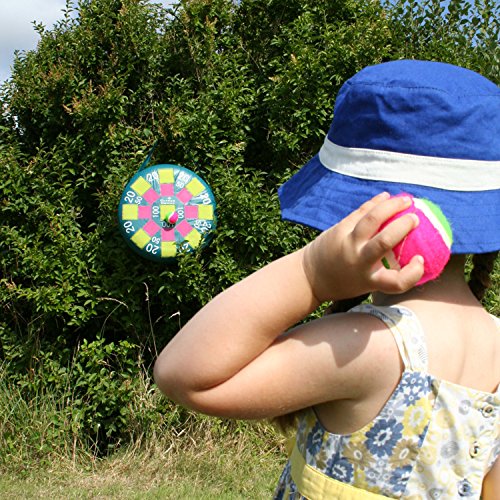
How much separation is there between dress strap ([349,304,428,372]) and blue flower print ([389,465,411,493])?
0.19 metres

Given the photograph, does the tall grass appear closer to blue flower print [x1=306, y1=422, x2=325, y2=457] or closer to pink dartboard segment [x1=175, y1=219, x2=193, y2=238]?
pink dartboard segment [x1=175, y1=219, x2=193, y2=238]

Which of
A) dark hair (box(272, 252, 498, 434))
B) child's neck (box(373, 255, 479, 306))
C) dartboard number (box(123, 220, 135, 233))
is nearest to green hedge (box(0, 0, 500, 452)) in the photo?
dartboard number (box(123, 220, 135, 233))

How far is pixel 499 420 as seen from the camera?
1.42 metres

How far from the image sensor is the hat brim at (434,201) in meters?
1.32

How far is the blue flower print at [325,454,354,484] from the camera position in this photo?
1323 mm

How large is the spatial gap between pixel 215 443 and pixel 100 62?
3.09 meters

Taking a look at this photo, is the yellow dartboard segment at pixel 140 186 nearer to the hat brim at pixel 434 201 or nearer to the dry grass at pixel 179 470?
the dry grass at pixel 179 470

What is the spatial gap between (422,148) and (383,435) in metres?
0.51

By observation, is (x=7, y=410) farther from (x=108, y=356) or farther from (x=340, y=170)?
(x=340, y=170)

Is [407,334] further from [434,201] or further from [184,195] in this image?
[184,195]

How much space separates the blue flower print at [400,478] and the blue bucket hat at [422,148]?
40 centimetres

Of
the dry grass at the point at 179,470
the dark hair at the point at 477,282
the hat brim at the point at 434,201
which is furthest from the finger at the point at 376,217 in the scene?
the dry grass at the point at 179,470

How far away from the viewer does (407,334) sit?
1.28 m


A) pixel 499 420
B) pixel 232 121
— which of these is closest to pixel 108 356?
pixel 232 121
